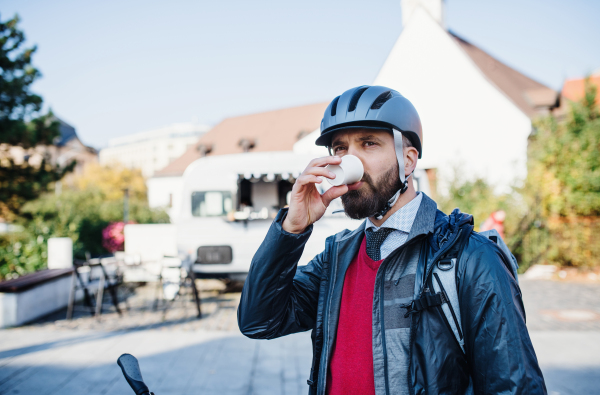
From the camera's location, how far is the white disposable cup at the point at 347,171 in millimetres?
1557

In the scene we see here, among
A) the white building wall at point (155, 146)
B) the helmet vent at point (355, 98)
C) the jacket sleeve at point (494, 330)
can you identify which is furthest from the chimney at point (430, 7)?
the white building wall at point (155, 146)

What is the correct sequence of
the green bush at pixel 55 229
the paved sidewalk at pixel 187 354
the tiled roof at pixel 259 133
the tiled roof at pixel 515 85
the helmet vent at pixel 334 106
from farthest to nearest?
the tiled roof at pixel 259 133 → the tiled roof at pixel 515 85 → the green bush at pixel 55 229 → the paved sidewalk at pixel 187 354 → the helmet vent at pixel 334 106

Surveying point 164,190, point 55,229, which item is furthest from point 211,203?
point 164,190

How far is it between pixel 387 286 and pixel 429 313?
19 cm

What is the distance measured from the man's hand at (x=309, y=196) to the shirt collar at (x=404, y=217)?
238 mm

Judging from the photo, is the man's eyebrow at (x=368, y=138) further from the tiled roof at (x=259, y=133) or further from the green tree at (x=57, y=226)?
the tiled roof at (x=259, y=133)

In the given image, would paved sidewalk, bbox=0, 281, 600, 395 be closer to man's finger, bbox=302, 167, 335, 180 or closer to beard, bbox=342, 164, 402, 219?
beard, bbox=342, 164, 402, 219

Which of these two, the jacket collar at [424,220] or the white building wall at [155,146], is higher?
the white building wall at [155,146]

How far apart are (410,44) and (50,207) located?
18.6 metres

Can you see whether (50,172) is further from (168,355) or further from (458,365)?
(458,365)

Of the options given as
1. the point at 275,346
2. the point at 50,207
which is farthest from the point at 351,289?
the point at 50,207

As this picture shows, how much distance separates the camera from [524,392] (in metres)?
1.18

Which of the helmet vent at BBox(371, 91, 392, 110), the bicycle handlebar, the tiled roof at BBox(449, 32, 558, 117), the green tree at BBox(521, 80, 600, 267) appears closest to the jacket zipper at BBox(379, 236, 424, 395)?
the helmet vent at BBox(371, 91, 392, 110)

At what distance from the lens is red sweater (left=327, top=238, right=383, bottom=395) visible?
150 centimetres
